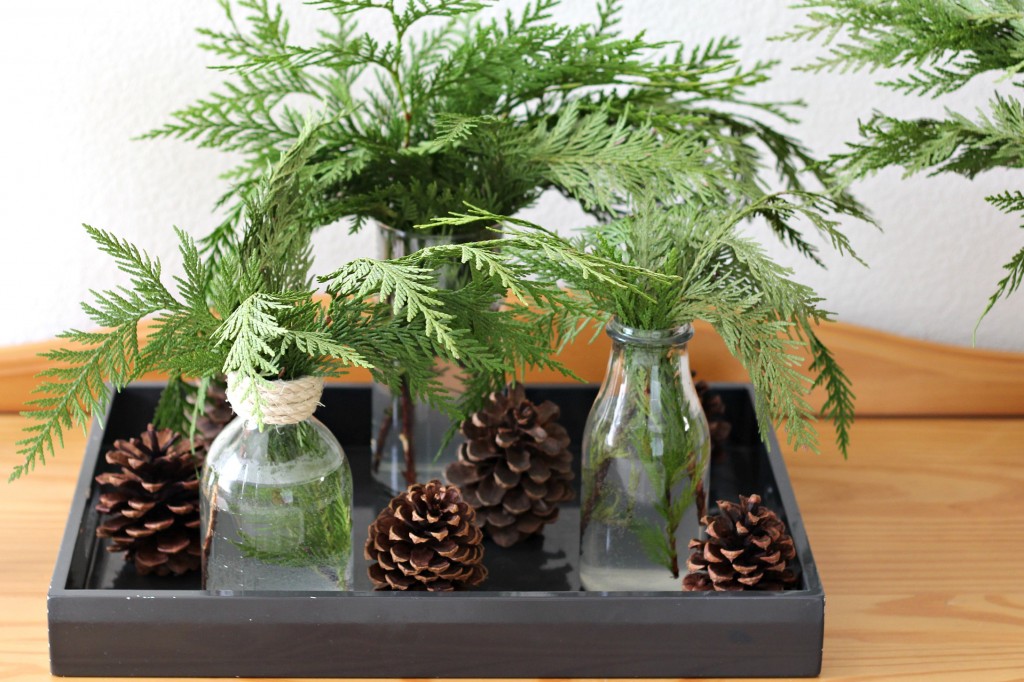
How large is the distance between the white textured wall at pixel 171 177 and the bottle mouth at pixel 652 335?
1.20 ft

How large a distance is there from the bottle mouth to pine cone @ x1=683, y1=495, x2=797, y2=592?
102 millimetres

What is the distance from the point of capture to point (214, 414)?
87cm

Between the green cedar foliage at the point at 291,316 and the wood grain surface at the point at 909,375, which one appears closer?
the green cedar foliage at the point at 291,316

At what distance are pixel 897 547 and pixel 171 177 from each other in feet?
2.10

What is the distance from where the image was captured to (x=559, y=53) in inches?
31.2

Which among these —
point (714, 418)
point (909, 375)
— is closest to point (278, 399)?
point (714, 418)

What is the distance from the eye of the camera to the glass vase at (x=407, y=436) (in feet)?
2.75

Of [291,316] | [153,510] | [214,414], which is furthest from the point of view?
[214,414]

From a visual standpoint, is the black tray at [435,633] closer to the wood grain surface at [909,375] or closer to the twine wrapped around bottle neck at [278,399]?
the twine wrapped around bottle neck at [278,399]

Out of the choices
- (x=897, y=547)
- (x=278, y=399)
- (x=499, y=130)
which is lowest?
(x=897, y=547)

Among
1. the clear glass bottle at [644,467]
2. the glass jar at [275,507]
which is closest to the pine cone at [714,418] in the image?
the clear glass bottle at [644,467]

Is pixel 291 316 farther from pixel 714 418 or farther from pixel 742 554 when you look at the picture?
pixel 714 418

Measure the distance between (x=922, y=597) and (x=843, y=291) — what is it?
37 centimetres

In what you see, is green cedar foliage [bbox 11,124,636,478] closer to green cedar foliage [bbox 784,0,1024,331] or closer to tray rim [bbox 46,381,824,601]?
tray rim [bbox 46,381,824,601]
